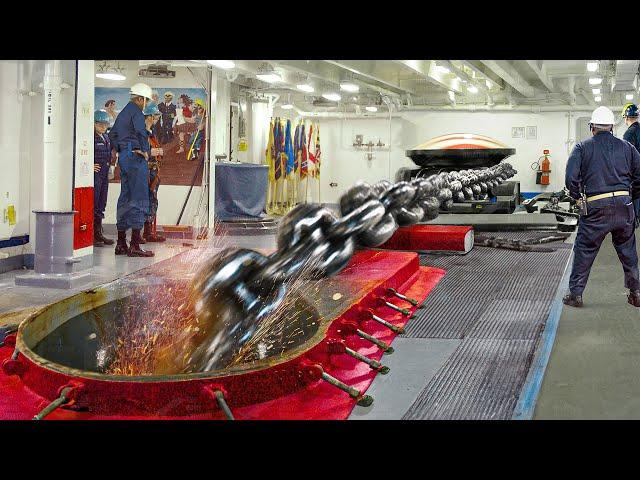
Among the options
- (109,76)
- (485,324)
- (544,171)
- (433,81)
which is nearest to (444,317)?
(485,324)

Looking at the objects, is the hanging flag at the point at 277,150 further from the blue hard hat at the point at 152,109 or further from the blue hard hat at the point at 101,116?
the blue hard hat at the point at 101,116

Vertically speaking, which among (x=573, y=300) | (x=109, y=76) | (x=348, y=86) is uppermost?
(x=348, y=86)

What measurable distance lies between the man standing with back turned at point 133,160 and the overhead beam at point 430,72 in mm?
4293

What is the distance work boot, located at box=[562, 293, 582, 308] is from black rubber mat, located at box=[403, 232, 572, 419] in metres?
0.12

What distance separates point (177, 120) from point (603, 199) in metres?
6.94

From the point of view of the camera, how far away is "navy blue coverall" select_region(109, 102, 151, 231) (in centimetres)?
779

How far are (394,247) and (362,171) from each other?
7102mm

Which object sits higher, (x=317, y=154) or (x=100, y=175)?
(x=317, y=154)

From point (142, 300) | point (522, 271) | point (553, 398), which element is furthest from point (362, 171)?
point (553, 398)

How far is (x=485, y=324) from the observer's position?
14.3 ft

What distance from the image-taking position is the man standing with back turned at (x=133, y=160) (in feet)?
25.5

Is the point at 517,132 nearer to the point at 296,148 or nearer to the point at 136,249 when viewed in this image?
the point at 296,148

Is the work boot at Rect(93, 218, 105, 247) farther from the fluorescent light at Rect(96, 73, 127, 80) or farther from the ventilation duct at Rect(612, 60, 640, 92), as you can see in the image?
the ventilation duct at Rect(612, 60, 640, 92)

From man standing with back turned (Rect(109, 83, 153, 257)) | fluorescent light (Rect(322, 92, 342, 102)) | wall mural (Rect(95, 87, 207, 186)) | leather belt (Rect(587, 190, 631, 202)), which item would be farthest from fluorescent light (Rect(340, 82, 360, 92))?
leather belt (Rect(587, 190, 631, 202))
